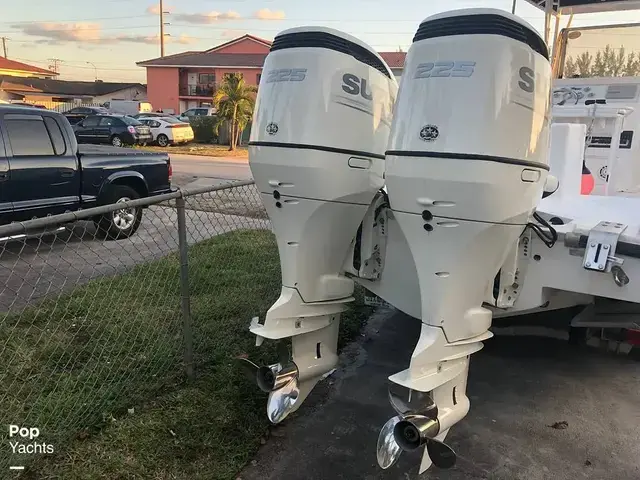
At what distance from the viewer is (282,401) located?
319cm

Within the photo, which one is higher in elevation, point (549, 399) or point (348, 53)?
point (348, 53)

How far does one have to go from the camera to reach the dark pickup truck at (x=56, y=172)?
6926 mm

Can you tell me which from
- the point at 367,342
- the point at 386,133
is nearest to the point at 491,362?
the point at 367,342

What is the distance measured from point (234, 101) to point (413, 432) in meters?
23.3

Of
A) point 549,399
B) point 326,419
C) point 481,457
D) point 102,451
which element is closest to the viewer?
point 102,451

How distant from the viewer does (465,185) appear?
2471 mm

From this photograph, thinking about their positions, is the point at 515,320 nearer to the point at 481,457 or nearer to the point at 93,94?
the point at 481,457

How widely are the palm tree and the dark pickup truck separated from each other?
643 inches

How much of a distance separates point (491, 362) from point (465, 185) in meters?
2.39

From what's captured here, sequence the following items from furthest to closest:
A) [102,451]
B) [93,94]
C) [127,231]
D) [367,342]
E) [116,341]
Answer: [93,94]
[127,231]
[367,342]
[116,341]
[102,451]

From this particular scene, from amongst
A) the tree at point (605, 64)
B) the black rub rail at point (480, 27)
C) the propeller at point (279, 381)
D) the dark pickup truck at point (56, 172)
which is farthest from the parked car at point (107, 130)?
the black rub rail at point (480, 27)

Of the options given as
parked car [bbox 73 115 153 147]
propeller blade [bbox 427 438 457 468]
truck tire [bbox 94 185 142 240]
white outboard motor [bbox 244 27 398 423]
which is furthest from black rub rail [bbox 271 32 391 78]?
parked car [bbox 73 115 153 147]

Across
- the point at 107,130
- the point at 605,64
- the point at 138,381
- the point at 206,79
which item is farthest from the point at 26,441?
the point at 206,79

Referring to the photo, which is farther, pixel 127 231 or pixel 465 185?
pixel 127 231
